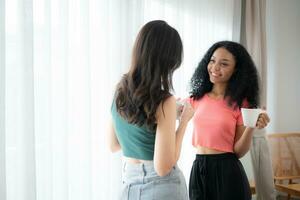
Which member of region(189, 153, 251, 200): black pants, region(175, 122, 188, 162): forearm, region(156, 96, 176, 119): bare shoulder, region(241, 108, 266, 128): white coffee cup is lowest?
region(189, 153, 251, 200): black pants

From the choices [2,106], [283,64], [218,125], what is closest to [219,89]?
[218,125]

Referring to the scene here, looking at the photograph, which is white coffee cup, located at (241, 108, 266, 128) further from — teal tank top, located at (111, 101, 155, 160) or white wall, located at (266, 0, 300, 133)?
white wall, located at (266, 0, 300, 133)

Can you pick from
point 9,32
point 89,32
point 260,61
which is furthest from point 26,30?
point 260,61

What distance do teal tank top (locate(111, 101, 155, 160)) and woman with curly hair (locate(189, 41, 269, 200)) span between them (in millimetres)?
677

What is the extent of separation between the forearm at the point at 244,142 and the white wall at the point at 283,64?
182 centimetres

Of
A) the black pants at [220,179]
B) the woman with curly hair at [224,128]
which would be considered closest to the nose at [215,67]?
Result: the woman with curly hair at [224,128]

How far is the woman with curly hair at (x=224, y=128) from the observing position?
178cm

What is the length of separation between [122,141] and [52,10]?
776 mm

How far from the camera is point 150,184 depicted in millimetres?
1221

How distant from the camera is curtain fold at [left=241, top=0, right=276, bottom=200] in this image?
2732mm

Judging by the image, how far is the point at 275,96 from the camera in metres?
3.50

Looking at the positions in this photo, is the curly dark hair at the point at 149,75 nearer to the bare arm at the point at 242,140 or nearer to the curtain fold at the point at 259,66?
the bare arm at the point at 242,140

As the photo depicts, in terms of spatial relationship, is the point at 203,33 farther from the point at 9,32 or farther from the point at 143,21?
the point at 9,32

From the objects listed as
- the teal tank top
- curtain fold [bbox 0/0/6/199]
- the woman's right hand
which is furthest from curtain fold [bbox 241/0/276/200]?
curtain fold [bbox 0/0/6/199]
